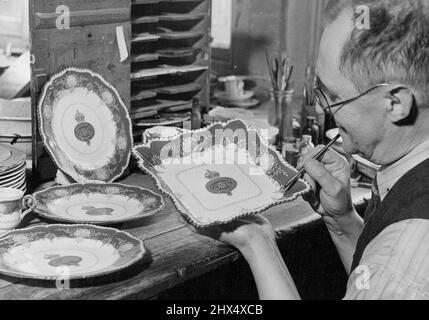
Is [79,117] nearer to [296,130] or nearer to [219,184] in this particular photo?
[219,184]

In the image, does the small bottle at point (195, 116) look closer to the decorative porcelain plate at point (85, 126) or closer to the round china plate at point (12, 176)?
the decorative porcelain plate at point (85, 126)

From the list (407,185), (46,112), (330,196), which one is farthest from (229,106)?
(407,185)

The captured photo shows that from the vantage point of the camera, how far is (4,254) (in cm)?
203

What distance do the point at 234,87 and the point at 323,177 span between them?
214 centimetres

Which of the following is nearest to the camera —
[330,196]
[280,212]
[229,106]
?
[330,196]

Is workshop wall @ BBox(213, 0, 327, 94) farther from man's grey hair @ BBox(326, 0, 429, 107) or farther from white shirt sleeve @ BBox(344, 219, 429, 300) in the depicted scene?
white shirt sleeve @ BBox(344, 219, 429, 300)

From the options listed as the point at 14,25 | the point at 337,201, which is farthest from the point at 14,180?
the point at 14,25

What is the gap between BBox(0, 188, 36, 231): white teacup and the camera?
2.25m

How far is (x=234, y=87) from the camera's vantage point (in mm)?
4188

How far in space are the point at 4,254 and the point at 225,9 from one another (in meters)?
3.06

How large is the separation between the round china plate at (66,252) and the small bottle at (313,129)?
156 centimetres

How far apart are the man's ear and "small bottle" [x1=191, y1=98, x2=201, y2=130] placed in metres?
1.74

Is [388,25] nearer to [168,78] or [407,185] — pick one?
[407,185]

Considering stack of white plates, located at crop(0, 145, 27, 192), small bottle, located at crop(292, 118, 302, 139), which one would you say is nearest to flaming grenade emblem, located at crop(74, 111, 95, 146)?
→ stack of white plates, located at crop(0, 145, 27, 192)
